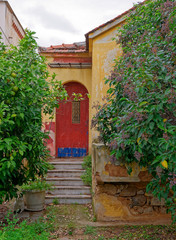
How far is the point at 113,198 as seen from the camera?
4344 millimetres

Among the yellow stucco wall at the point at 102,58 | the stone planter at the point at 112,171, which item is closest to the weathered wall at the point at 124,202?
the stone planter at the point at 112,171

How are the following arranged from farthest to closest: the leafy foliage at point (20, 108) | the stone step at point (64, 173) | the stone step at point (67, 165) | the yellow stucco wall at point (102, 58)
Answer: the stone step at point (67, 165) < the yellow stucco wall at point (102, 58) < the stone step at point (64, 173) < the leafy foliage at point (20, 108)

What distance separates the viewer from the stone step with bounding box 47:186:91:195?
19.4ft

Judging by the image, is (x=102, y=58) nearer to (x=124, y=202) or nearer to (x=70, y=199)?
(x=70, y=199)

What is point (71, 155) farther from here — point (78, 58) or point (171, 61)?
point (171, 61)

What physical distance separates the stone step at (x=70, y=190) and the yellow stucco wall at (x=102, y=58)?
8.26 feet

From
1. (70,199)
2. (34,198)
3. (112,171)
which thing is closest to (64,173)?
(70,199)

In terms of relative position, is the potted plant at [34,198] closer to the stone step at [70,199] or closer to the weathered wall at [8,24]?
the stone step at [70,199]

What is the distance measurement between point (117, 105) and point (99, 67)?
Result: 9.69 ft

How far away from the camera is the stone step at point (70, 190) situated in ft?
19.4

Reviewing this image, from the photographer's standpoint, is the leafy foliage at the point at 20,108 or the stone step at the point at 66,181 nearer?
the leafy foliage at the point at 20,108

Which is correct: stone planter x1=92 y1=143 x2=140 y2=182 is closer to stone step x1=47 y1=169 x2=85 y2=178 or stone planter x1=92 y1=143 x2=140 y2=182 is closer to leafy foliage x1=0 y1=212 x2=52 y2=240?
leafy foliage x1=0 y1=212 x2=52 y2=240

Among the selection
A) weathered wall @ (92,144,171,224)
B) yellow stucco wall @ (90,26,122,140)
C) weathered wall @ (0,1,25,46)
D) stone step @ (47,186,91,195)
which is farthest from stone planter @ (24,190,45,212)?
weathered wall @ (0,1,25,46)

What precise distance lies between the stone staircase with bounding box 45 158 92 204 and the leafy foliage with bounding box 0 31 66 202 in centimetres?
182
